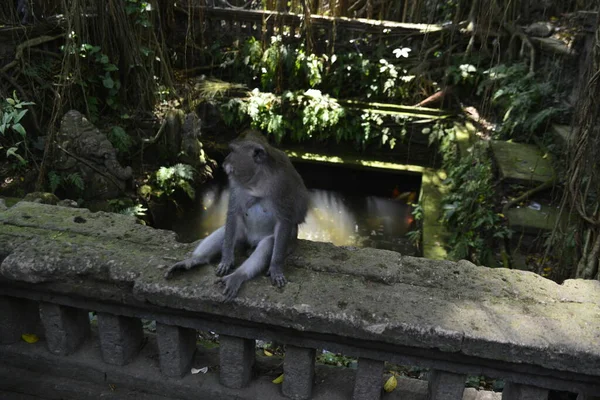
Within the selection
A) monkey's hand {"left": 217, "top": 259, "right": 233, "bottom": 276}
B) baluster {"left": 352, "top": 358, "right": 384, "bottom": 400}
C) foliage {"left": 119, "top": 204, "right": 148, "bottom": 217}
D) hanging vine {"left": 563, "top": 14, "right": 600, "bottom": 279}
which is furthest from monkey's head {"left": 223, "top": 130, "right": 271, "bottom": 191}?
foliage {"left": 119, "top": 204, "right": 148, "bottom": 217}

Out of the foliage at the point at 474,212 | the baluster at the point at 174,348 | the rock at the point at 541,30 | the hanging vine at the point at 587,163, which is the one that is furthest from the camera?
the rock at the point at 541,30

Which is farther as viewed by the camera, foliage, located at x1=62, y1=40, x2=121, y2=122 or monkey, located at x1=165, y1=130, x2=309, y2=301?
foliage, located at x1=62, y1=40, x2=121, y2=122

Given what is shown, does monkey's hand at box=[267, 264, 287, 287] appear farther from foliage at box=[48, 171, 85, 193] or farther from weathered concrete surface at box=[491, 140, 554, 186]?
foliage at box=[48, 171, 85, 193]

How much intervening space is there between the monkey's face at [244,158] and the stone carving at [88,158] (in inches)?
173

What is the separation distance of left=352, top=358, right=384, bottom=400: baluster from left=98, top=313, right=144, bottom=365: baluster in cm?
107

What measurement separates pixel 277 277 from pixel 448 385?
84cm

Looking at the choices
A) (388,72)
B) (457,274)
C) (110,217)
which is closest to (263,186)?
(110,217)

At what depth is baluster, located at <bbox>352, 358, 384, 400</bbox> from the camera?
83.7 inches

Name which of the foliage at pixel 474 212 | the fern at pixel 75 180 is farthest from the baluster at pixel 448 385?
the fern at pixel 75 180

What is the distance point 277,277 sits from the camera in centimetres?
226

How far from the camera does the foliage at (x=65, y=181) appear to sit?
239 inches

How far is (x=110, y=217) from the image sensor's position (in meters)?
2.73

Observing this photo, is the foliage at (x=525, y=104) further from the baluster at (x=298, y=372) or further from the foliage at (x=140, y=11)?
the baluster at (x=298, y=372)

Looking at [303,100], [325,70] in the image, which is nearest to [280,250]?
[303,100]
